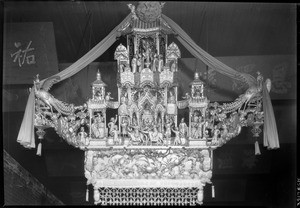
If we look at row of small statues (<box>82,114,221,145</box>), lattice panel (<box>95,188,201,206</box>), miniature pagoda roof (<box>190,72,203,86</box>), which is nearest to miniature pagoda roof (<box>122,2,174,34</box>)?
miniature pagoda roof (<box>190,72,203,86</box>)

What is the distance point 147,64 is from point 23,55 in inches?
58.0

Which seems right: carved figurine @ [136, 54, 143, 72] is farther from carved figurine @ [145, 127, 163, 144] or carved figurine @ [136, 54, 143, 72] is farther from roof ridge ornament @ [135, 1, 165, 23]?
carved figurine @ [145, 127, 163, 144]

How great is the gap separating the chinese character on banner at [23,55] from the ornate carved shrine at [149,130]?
0.38 metres

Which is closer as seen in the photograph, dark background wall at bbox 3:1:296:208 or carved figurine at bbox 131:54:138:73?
dark background wall at bbox 3:1:296:208

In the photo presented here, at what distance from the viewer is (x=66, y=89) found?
5.90 metres

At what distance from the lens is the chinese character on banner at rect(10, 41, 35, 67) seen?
5.70 metres

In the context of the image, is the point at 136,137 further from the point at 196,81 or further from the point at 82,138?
the point at 196,81

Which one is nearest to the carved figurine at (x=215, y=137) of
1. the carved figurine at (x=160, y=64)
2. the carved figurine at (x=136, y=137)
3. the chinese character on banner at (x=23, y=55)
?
the carved figurine at (x=136, y=137)

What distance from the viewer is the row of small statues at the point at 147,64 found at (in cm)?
572

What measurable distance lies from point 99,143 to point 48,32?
1452 millimetres

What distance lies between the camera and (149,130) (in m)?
5.68

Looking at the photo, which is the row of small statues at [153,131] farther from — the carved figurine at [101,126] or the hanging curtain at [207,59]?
the hanging curtain at [207,59]

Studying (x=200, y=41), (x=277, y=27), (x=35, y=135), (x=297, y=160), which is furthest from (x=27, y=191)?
(x=277, y=27)

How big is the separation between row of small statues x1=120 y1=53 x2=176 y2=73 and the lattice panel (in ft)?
4.61
